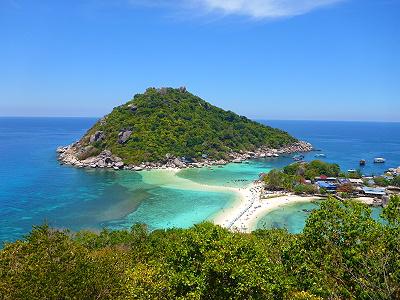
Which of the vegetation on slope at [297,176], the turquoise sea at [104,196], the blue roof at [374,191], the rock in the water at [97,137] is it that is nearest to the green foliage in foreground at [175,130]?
the rock in the water at [97,137]

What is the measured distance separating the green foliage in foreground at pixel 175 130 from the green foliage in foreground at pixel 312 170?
29.4m

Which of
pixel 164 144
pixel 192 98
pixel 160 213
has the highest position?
pixel 192 98

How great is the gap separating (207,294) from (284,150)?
12337 cm

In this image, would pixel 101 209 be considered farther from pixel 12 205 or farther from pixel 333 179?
pixel 333 179

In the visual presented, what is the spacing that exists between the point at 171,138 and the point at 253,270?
97.4m

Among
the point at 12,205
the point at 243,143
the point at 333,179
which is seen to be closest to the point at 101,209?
the point at 12,205

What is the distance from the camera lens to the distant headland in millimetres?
98188

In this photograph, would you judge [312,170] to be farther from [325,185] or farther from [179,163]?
[179,163]

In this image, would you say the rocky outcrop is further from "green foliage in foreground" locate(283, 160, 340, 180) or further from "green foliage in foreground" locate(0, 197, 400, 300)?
"green foliage in foreground" locate(0, 197, 400, 300)

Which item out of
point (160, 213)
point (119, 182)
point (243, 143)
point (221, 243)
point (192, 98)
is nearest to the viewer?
point (221, 243)

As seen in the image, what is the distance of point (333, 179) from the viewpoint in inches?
3088

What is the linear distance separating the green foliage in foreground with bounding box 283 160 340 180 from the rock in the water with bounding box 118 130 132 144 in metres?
48.7

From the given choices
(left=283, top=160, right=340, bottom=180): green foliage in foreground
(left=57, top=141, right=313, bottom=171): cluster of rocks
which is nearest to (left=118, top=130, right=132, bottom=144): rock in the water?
(left=57, top=141, right=313, bottom=171): cluster of rocks

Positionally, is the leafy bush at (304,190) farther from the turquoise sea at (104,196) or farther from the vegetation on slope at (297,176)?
the turquoise sea at (104,196)
